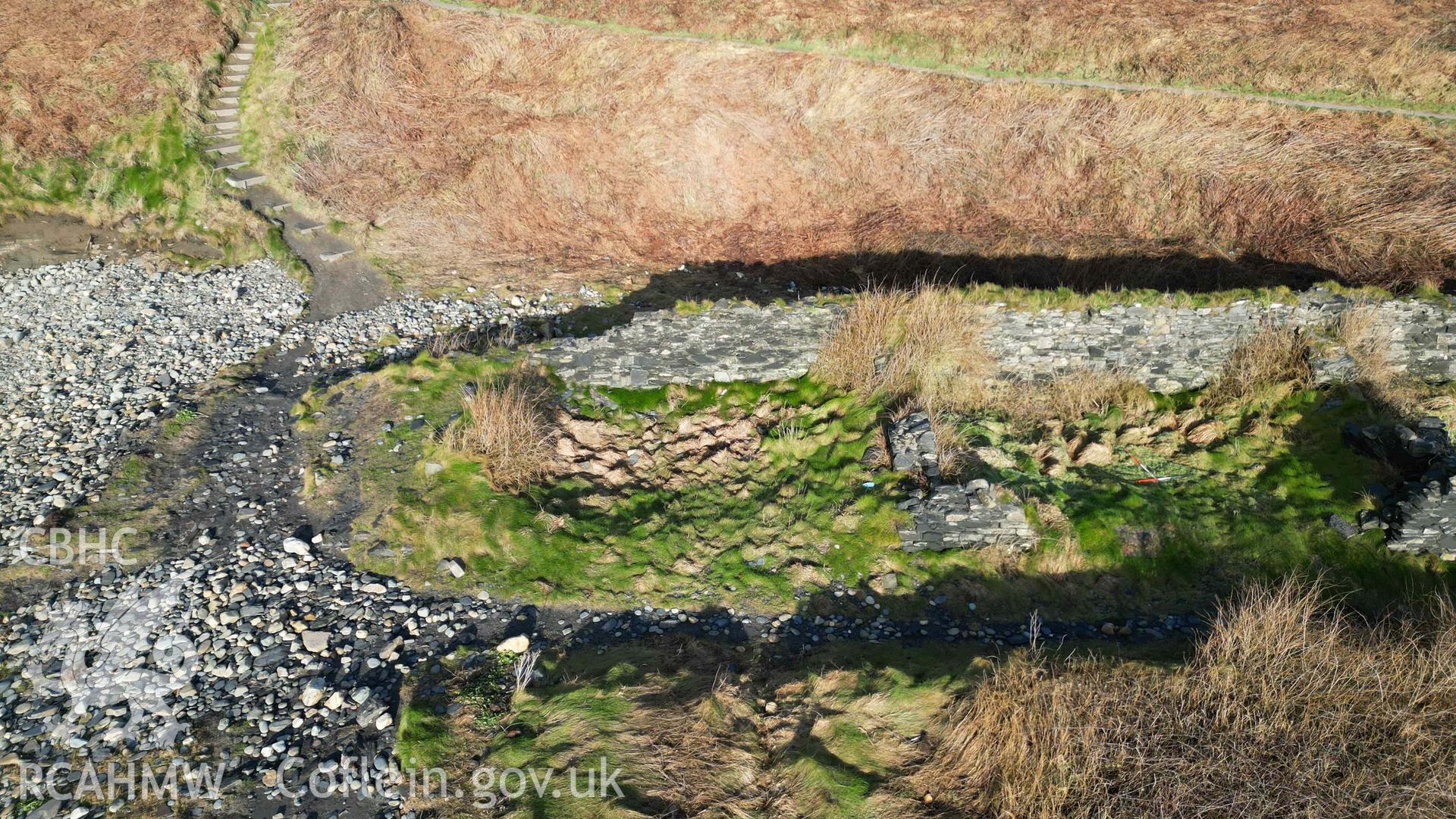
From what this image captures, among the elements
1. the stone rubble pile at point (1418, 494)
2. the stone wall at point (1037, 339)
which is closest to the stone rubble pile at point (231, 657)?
the stone wall at point (1037, 339)

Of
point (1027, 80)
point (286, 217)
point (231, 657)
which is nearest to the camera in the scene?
point (231, 657)

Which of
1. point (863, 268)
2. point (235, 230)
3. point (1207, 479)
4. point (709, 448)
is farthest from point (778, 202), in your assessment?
point (235, 230)

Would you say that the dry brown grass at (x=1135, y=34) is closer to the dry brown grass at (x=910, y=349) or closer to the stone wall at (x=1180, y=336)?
the stone wall at (x=1180, y=336)

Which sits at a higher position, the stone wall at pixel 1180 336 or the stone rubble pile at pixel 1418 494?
the stone wall at pixel 1180 336

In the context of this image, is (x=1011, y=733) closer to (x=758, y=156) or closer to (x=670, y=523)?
(x=670, y=523)

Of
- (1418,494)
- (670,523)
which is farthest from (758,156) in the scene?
(1418,494)
